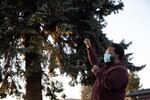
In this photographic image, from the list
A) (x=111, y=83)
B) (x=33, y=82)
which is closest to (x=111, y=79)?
(x=111, y=83)

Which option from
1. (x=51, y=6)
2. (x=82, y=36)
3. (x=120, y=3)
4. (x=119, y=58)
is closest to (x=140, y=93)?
(x=120, y=3)

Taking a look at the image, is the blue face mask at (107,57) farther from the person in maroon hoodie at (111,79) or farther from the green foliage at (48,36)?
the green foliage at (48,36)

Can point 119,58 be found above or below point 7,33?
below

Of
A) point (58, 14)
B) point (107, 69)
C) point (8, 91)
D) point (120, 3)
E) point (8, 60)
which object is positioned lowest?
point (107, 69)

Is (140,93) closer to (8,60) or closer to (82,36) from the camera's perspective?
(82,36)

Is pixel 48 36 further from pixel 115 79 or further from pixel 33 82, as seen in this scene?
pixel 115 79

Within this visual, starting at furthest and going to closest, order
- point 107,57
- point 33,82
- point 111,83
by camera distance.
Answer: point 33,82
point 107,57
point 111,83

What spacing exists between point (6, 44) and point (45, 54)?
1978mm

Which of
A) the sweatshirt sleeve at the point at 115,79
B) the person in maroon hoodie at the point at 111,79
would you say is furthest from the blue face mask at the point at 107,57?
the sweatshirt sleeve at the point at 115,79

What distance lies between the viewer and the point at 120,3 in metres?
23.7

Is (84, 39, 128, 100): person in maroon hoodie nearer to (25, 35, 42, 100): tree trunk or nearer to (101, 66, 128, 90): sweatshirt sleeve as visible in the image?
(101, 66, 128, 90): sweatshirt sleeve

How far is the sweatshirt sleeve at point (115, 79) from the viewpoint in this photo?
5.07m

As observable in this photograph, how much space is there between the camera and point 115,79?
508cm

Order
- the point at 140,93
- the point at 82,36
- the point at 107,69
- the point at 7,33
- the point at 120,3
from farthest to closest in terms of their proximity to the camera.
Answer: the point at 140,93, the point at 120,3, the point at 82,36, the point at 7,33, the point at 107,69
